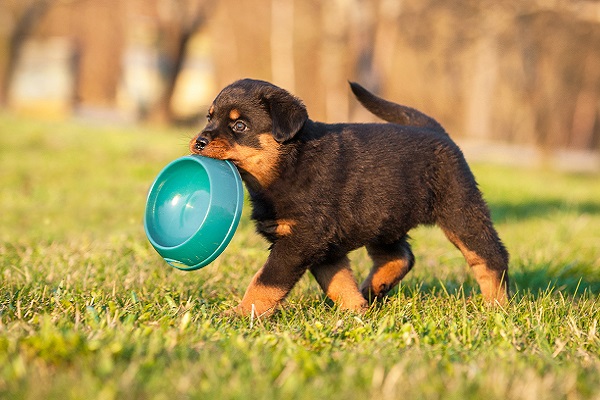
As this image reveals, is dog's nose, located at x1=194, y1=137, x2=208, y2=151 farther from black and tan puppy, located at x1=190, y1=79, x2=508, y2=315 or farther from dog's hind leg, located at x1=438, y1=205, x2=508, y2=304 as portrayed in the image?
dog's hind leg, located at x1=438, y1=205, x2=508, y2=304

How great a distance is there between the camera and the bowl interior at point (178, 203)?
149 inches

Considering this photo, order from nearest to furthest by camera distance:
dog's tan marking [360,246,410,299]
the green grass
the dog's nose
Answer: the green grass → the dog's nose → dog's tan marking [360,246,410,299]

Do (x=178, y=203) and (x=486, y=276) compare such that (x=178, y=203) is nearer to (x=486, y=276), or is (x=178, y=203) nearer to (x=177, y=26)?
(x=486, y=276)

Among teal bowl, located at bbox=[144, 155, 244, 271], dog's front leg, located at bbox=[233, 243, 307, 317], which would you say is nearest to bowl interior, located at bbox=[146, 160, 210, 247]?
teal bowl, located at bbox=[144, 155, 244, 271]

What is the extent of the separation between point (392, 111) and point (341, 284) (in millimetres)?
1283

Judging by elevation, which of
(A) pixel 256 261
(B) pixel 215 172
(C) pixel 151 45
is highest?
(C) pixel 151 45

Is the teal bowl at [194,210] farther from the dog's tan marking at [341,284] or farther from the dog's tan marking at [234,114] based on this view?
the dog's tan marking at [341,284]

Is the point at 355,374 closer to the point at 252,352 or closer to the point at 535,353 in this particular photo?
the point at 252,352

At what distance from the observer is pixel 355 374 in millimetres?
2508

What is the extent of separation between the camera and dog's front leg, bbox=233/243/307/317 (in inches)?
145

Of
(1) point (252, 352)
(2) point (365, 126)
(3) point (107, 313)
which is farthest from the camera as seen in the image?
(2) point (365, 126)

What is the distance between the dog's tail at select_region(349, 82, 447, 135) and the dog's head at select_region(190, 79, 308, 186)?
839mm

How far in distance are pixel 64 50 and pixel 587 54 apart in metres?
17.4

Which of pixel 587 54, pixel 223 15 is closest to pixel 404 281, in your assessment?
pixel 223 15
